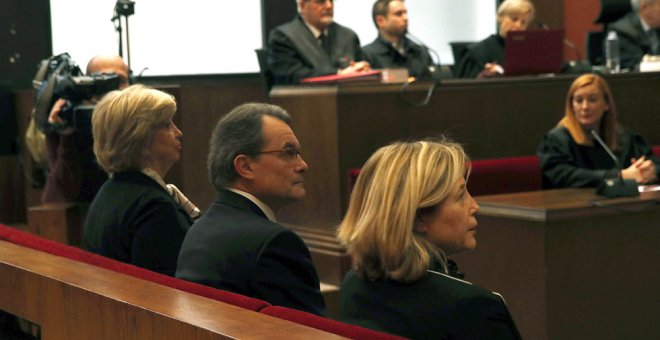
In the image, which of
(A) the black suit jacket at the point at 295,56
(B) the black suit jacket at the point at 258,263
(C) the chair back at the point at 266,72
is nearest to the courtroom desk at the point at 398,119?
(A) the black suit jacket at the point at 295,56

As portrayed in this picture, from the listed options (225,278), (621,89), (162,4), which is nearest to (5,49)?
(162,4)

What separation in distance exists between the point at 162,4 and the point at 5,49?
1.24m

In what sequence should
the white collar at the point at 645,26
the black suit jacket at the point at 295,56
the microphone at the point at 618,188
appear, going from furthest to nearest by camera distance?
the white collar at the point at 645,26, the black suit jacket at the point at 295,56, the microphone at the point at 618,188

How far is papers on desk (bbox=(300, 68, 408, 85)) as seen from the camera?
540 centimetres

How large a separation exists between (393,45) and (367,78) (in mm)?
1430

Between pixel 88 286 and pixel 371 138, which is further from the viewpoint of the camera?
pixel 371 138

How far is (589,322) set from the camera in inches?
165

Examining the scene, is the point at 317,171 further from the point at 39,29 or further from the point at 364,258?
the point at 364,258

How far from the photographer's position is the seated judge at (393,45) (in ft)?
22.3

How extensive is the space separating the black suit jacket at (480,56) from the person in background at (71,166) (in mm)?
2977

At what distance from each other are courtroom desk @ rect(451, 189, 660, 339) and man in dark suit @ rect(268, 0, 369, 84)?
201 centimetres

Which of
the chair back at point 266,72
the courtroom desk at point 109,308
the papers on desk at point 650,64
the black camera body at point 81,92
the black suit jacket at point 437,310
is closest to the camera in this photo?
the courtroom desk at point 109,308

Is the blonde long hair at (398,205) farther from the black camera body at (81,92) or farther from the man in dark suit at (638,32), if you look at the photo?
the man in dark suit at (638,32)

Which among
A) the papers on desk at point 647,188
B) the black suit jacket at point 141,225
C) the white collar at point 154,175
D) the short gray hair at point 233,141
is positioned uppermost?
the short gray hair at point 233,141
